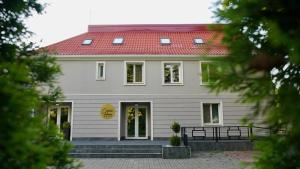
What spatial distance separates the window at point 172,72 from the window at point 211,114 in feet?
→ 7.73

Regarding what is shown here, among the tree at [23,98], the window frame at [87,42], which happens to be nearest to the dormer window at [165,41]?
the window frame at [87,42]

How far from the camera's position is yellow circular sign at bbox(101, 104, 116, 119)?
17561 millimetres

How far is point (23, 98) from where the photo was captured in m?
2.57

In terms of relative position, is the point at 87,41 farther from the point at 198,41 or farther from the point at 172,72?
the point at 198,41

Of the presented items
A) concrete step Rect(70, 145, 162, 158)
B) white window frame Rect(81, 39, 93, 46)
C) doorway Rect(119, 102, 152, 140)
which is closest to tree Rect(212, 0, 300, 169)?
concrete step Rect(70, 145, 162, 158)

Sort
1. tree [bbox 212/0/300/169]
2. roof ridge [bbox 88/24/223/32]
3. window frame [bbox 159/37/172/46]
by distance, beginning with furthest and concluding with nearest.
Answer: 1. roof ridge [bbox 88/24/223/32]
2. window frame [bbox 159/37/172/46]
3. tree [bbox 212/0/300/169]

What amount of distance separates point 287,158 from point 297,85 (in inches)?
32.2

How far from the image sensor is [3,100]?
2572 millimetres

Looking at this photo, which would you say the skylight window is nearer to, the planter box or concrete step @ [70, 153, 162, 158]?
concrete step @ [70, 153, 162, 158]

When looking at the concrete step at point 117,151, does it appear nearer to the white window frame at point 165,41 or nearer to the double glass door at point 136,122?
the double glass door at point 136,122

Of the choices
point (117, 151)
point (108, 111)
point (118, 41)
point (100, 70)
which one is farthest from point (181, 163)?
point (118, 41)

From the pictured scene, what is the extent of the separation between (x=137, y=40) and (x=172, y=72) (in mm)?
4170

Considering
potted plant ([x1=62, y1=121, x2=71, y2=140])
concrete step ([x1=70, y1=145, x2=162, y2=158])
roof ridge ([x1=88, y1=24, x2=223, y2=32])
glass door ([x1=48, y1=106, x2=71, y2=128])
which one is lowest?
concrete step ([x1=70, y1=145, x2=162, y2=158])

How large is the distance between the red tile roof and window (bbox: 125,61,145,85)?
2.50ft
